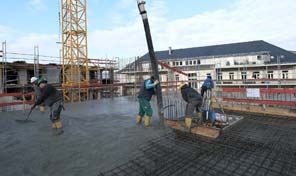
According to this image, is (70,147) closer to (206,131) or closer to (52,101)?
(52,101)

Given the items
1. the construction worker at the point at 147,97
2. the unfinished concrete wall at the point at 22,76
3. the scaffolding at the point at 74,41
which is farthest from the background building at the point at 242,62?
the construction worker at the point at 147,97

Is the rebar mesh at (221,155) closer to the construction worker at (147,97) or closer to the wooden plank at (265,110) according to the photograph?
the construction worker at (147,97)

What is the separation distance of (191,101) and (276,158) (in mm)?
1900

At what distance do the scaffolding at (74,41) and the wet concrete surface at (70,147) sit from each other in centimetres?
1165

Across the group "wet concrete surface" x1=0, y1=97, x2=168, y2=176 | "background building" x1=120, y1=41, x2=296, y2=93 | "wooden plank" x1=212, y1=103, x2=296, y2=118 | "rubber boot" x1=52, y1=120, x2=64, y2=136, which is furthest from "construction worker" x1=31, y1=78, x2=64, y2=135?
"background building" x1=120, y1=41, x2=296, y2=93

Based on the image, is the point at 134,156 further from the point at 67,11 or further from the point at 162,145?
the point at 67,11

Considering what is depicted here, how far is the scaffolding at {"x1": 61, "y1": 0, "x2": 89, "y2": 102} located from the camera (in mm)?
16016

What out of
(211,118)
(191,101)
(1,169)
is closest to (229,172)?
(191,101)

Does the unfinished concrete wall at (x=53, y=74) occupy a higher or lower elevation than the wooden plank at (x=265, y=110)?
higher

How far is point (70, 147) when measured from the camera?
324 cm

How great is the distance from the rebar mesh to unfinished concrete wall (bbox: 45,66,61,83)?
1535cm

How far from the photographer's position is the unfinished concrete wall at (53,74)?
15992mm

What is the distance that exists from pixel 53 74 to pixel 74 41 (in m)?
3.61

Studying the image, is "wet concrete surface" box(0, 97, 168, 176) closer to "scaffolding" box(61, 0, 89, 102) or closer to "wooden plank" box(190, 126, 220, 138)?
"wooden plank" box(190, 126, 220, 138)
